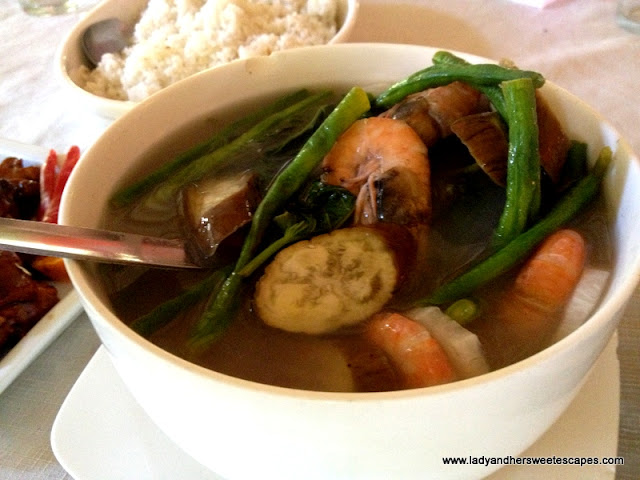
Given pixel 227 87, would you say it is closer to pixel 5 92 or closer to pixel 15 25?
pixel 5 92

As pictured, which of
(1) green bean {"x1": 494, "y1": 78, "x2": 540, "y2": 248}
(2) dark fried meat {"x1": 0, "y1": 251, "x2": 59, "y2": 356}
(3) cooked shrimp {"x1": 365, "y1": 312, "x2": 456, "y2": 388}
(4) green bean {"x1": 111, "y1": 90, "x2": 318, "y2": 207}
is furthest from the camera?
(2) dark fried meat {"x1": 0, "y1": 251, "x2": 59, "y2": 356}

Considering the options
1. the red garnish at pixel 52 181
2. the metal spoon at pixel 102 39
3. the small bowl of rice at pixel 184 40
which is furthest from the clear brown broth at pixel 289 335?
the metal spoon at pixel 102 39

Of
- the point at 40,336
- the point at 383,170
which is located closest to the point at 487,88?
the point at 383,170

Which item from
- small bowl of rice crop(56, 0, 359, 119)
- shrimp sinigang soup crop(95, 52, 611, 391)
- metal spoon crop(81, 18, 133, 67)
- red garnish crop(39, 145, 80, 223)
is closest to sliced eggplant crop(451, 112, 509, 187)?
shrimp sinigang soup crop(95, 52, 611, 391)

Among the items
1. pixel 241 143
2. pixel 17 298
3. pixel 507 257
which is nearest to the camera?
pixel 507 257

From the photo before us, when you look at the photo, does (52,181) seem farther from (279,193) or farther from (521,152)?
(521,152)

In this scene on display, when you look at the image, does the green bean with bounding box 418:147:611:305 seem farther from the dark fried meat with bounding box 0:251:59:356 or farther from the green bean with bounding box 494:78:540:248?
the dark fried meat with bounding box 0:251:59:356
